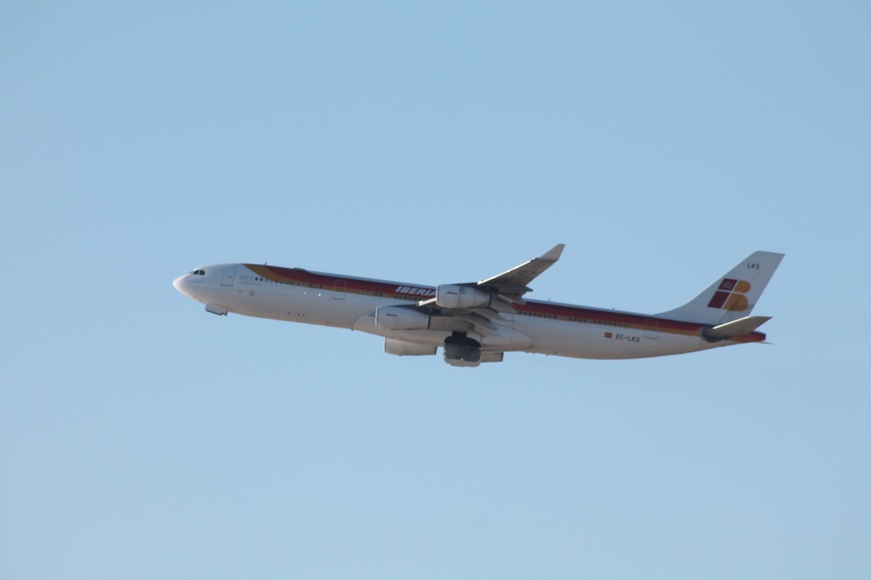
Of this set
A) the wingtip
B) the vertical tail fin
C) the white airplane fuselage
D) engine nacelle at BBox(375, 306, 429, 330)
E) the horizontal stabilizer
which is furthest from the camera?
the vertical tail fin

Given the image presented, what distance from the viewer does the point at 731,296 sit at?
6975 centimetres

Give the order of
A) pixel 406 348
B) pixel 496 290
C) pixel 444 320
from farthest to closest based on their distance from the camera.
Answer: pixel 406 348 → pixel 444 320 → pixel 496 290

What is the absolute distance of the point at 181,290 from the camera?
68.4 metres

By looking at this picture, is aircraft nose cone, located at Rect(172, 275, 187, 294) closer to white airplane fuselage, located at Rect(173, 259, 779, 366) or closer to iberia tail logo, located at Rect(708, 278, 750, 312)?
white airplane fuselage, located at Rect(173, 259, 779, 366)

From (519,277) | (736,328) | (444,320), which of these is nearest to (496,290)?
(519,277)

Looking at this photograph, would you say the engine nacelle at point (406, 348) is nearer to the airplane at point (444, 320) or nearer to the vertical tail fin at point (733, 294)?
the airplane at point (444, 320)

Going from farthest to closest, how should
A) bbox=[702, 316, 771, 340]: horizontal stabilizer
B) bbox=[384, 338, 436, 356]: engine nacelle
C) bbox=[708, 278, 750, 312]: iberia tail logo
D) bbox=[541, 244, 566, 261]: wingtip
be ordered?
bbox=[708, 278, 750, 312]: iberia tail logo
bbox=[384, 338, 436, 356]: engine nacelle
bbox=[702, 316, 771, 340]: horizontal stabilizer
bbox=[541, 244, 566, 261]: wingtip

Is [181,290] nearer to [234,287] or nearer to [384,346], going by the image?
[234,287]

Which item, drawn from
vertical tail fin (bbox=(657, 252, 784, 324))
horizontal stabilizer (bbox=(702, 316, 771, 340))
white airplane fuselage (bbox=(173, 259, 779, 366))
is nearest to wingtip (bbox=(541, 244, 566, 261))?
white airplane fuselage (bbox=(173, 259, 779, 366))

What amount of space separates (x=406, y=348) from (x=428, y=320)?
14.0 feet

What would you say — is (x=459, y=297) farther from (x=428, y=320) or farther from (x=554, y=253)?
(x=554, y=253)

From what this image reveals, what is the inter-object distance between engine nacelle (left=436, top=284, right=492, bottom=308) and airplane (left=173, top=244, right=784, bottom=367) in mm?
1337

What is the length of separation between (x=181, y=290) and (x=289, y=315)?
7.31 metres

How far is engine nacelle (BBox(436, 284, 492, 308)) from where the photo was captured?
60531mm
